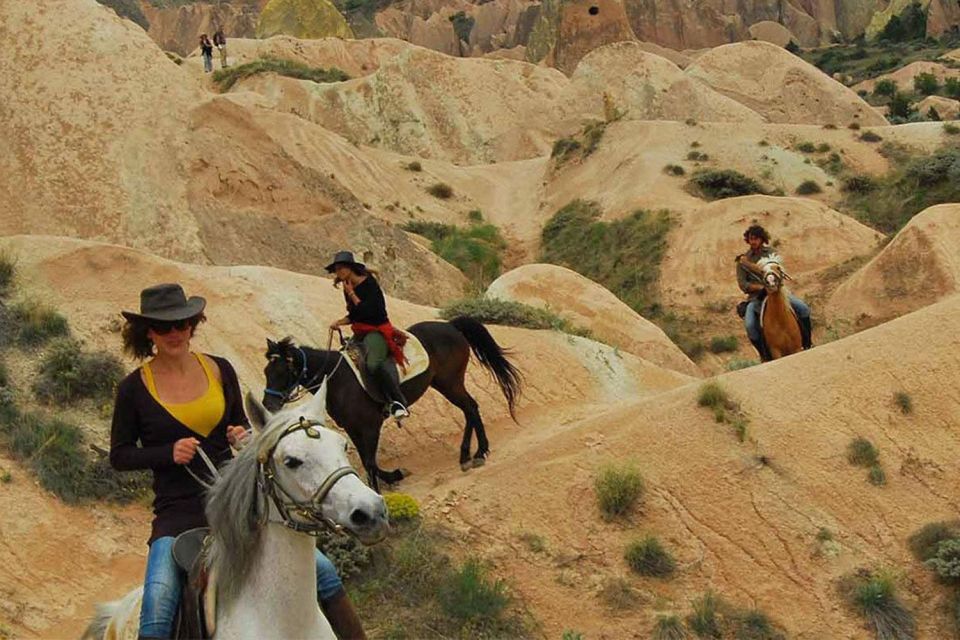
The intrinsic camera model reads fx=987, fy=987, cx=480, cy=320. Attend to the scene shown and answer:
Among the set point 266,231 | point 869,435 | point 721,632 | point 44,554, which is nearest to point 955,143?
point 266,231

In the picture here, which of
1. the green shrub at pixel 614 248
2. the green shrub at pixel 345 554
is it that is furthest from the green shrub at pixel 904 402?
the green shrub at pixel 614 248

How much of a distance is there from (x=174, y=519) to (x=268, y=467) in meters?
0.92

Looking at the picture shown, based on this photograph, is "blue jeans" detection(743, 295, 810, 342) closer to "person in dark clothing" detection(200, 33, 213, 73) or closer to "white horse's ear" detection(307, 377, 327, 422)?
"white horse's ear" detection(307, 377, 327, 422)

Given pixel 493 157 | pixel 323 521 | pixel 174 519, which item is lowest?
pixel 493 157

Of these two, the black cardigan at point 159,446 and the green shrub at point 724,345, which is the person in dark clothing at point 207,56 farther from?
the black cardigan at point 159,446

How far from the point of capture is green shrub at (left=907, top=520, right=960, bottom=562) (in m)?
9.51

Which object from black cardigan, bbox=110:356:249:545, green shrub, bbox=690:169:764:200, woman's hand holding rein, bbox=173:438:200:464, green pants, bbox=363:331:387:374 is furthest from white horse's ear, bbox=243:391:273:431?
green shrub, bbox=690:169:764:200

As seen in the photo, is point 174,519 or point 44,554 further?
point 44,554

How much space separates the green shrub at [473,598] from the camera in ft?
28.4

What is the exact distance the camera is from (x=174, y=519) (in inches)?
195

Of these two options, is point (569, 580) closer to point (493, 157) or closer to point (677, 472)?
point (677, 472)

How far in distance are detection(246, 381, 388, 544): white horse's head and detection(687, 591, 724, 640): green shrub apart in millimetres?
5473

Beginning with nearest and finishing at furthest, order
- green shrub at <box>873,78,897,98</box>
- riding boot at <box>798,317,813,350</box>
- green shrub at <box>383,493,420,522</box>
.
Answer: green shrub at <box>383,493,420,522</box> → riding boot at <box>798,317,813,350</box> → green shrub at <box>873,78,897,98</box>

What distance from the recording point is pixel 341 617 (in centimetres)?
519
